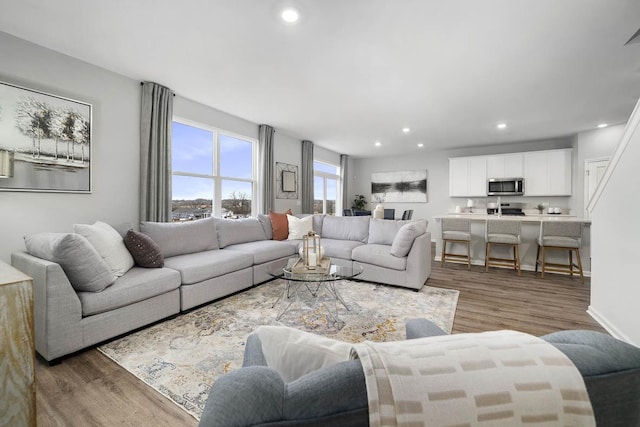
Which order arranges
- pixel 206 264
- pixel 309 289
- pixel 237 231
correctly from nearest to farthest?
1. pixel 206 264
2. pixel 309 289
3. pixel 237 231

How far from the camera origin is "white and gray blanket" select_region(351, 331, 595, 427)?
1.45 ft

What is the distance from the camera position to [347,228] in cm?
463

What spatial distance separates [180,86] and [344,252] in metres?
3.04

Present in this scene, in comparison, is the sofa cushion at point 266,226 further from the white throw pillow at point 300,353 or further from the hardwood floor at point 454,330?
the white throw pillow at point 300,353

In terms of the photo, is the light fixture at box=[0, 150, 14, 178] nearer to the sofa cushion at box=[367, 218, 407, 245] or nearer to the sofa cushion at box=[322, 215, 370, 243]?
the sofa cushion at box=[322, 215, 370, 243]

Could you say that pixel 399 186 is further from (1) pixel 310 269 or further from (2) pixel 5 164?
(2) pixel 5 164

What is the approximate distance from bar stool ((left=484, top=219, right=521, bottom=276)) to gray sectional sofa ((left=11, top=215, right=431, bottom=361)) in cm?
143

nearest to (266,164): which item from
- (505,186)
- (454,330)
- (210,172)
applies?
(210,172)

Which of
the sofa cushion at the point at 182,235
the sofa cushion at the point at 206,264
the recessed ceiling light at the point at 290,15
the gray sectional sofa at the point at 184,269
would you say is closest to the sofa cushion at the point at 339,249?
the gray sectional sofa at the point at 184,269

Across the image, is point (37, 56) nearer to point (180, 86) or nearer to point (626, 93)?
point (180, 86)

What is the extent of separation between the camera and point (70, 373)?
5.89 ft

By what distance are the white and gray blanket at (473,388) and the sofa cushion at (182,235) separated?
3.12m

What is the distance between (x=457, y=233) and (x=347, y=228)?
6.15 feet

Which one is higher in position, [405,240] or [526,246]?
[405,240]
